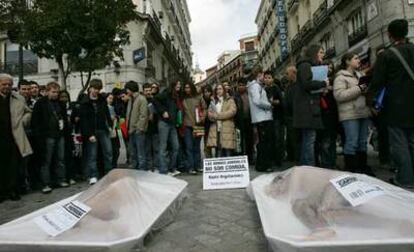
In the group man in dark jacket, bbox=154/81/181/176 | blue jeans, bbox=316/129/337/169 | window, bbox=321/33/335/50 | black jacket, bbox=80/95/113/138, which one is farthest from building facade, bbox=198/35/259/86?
blue jeans, bbox=316/129/337/169

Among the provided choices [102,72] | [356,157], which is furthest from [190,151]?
[102,72]

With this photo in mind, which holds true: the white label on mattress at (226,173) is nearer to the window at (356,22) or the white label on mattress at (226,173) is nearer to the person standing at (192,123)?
the person standing at (192,123)

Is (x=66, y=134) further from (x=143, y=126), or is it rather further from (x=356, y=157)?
(x=356, y=157)

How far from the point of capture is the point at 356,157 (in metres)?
5.90

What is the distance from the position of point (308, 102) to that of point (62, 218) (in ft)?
12.3

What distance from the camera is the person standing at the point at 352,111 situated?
5.70 metres

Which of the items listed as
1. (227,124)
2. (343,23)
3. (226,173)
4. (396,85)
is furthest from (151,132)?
(343,23)

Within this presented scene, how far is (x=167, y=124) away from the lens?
7.20 meters

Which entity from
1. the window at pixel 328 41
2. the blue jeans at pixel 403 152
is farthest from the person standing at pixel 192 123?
the window at pixel 328 41

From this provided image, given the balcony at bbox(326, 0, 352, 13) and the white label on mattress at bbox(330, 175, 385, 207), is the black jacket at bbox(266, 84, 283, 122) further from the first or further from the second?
the balcony at bbox(326, 0, 352, 13)

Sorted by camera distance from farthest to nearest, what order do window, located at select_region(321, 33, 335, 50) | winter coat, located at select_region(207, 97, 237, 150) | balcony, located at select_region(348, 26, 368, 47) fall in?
window, located at select_region(321, 33, 335, 50), balcony, located at select_region(348, 26, 368, 47), winter coat, located at select_region(207, 97, 237, 150)

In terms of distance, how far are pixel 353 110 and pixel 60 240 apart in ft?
14.0

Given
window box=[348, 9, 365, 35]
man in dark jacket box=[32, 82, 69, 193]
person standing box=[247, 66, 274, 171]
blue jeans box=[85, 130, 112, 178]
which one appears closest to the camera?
man in dark jacket box=[32, 82, 69, 193]

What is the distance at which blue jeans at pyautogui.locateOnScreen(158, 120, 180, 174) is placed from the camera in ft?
23.4
